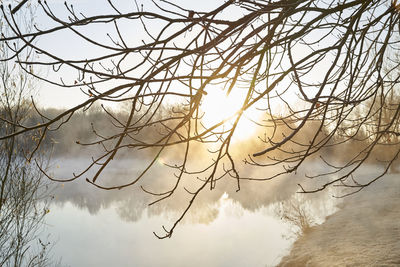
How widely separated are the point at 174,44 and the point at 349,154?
24171 millimetres

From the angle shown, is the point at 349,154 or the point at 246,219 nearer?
the point at 246,219

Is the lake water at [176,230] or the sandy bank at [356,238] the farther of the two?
the lake water at [176,230]

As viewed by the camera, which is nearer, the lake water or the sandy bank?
the sandy bank

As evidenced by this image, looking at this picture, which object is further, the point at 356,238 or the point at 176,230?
the point at 176,230

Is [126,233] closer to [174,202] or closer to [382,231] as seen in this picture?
[174,202]

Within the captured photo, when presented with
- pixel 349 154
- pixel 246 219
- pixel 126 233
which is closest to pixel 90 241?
pixel 126 233

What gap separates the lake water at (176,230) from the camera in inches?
391

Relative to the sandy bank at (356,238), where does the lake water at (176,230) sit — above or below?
above

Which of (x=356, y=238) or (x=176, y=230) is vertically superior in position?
(x=176, y=230)

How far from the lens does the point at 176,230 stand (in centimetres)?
1241

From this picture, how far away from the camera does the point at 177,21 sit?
1662 mm

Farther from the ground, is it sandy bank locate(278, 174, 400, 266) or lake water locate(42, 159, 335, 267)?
lake water locate(42, 159, 335, 267)

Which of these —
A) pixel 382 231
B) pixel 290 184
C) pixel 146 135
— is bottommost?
pixel 382 231

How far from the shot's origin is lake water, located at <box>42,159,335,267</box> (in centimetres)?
992
